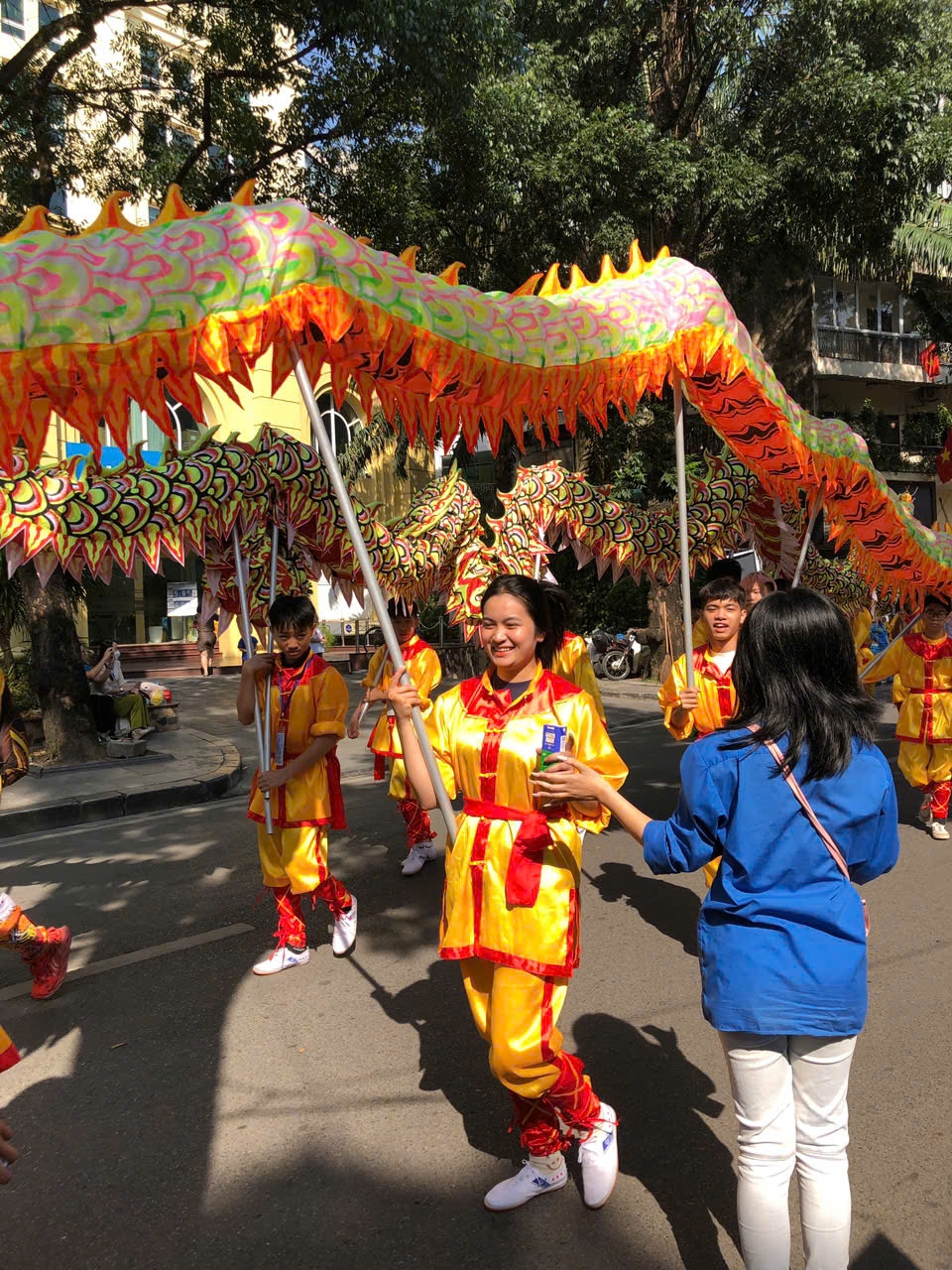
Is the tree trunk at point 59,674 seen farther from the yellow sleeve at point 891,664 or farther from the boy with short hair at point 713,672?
the yellow sleeve at point 891,664

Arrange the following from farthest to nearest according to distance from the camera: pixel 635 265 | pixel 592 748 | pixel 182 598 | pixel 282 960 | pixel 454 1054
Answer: pixel 182 598
pixel 282 960
pixel 635 265
pixel 454 1054
pixel 592 748

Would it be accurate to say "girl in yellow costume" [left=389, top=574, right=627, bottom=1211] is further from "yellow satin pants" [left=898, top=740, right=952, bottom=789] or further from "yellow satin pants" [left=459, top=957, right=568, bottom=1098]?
"yellow satin pants" [left=898, top=740, right=952, bottom=789]

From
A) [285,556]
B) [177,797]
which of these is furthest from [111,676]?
[285,556]

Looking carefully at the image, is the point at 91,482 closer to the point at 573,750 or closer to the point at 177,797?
the point at 573,750

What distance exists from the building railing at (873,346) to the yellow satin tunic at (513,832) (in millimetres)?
21708

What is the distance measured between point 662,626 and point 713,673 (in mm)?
10646

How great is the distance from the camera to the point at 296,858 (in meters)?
3.98

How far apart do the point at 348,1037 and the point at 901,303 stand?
79.7 ft

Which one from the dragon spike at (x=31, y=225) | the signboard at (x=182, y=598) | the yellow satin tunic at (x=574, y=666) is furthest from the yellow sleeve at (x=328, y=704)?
the signboard at (x=182, y=598)

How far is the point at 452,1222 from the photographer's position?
91.6 inches

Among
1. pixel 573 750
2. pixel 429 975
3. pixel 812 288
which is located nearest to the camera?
pixel 573 750

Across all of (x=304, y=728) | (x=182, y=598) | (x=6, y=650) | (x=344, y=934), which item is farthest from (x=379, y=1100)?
(x=182, y=598)

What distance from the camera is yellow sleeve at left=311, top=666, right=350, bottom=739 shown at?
3.97m

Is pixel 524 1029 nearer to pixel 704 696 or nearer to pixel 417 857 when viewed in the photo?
pixel 704 696
